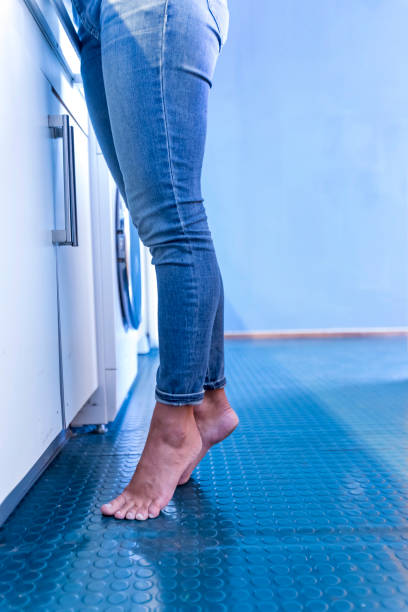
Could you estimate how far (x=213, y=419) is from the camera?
3.22 ft

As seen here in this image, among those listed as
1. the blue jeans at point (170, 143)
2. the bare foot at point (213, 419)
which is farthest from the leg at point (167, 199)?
the bare foot at point (213, 419)

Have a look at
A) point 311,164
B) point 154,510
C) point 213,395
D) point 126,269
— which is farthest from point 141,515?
point 311,164

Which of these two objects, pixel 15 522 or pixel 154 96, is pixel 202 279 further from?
pixel 15 522

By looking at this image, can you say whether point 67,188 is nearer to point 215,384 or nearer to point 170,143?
point 170,143

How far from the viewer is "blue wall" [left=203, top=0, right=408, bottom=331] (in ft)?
9.34

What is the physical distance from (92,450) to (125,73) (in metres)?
0.79

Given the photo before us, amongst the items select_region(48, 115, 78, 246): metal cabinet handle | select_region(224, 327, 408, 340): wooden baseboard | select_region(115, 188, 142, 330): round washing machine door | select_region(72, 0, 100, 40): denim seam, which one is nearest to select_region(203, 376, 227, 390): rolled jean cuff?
select_region(48, 115, 78, 246): metal cabinet handle

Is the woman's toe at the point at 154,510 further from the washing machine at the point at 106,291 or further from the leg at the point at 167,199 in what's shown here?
the washing machine at the point at 106,291

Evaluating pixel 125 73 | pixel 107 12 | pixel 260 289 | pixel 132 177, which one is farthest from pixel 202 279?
pixel 260 289

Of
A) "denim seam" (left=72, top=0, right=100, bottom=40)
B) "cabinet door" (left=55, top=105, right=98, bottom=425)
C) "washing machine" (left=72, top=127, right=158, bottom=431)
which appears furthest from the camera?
"washing machine" (left=72, top=127, right=158, bottom=431)

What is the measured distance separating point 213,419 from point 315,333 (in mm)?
2079

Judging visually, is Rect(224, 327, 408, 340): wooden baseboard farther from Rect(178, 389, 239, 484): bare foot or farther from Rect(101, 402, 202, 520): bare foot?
Rect(101, 402, 202, 520): bare foot

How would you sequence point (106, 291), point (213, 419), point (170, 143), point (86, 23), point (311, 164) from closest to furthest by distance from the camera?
1. point (170, 143)
2. point (86, 23)
3. point (213, 419)
4. point (106, 291)
5. point (311, 164)

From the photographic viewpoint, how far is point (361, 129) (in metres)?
2.90
